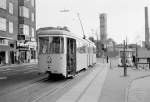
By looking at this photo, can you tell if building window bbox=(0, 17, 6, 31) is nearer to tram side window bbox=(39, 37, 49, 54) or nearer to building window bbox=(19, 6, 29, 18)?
building window bbox=(19, 6, 29, 18)

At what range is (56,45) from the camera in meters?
15.0

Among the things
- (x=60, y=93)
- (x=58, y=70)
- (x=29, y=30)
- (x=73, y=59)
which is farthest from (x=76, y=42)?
(x=29, y=30)

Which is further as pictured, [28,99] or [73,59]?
[73,59]

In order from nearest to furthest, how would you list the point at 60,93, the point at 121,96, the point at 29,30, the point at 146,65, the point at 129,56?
1. the point at 121,96
2. the point at 60,93
3. the point at 146,65
4. the point at 129,56
5. the point at 29,30

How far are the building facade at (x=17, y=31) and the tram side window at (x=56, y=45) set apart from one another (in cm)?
2606

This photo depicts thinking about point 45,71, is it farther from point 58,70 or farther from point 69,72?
point 69,72

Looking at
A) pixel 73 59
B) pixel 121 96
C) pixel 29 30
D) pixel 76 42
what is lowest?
pixel 121 96

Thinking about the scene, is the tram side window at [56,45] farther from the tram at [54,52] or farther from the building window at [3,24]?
the building window at [3,24]

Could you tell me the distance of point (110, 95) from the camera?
33.9 ft

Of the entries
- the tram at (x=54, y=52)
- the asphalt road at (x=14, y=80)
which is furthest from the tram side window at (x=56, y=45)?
the asphalt road at (x=14, y=80)

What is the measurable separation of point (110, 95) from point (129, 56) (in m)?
20.9

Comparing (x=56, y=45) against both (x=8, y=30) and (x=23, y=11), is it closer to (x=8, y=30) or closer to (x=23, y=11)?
(x=8, y=30)

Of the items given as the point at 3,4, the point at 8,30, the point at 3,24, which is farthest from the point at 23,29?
the point at 3,4

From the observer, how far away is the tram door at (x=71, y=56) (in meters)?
15.8
